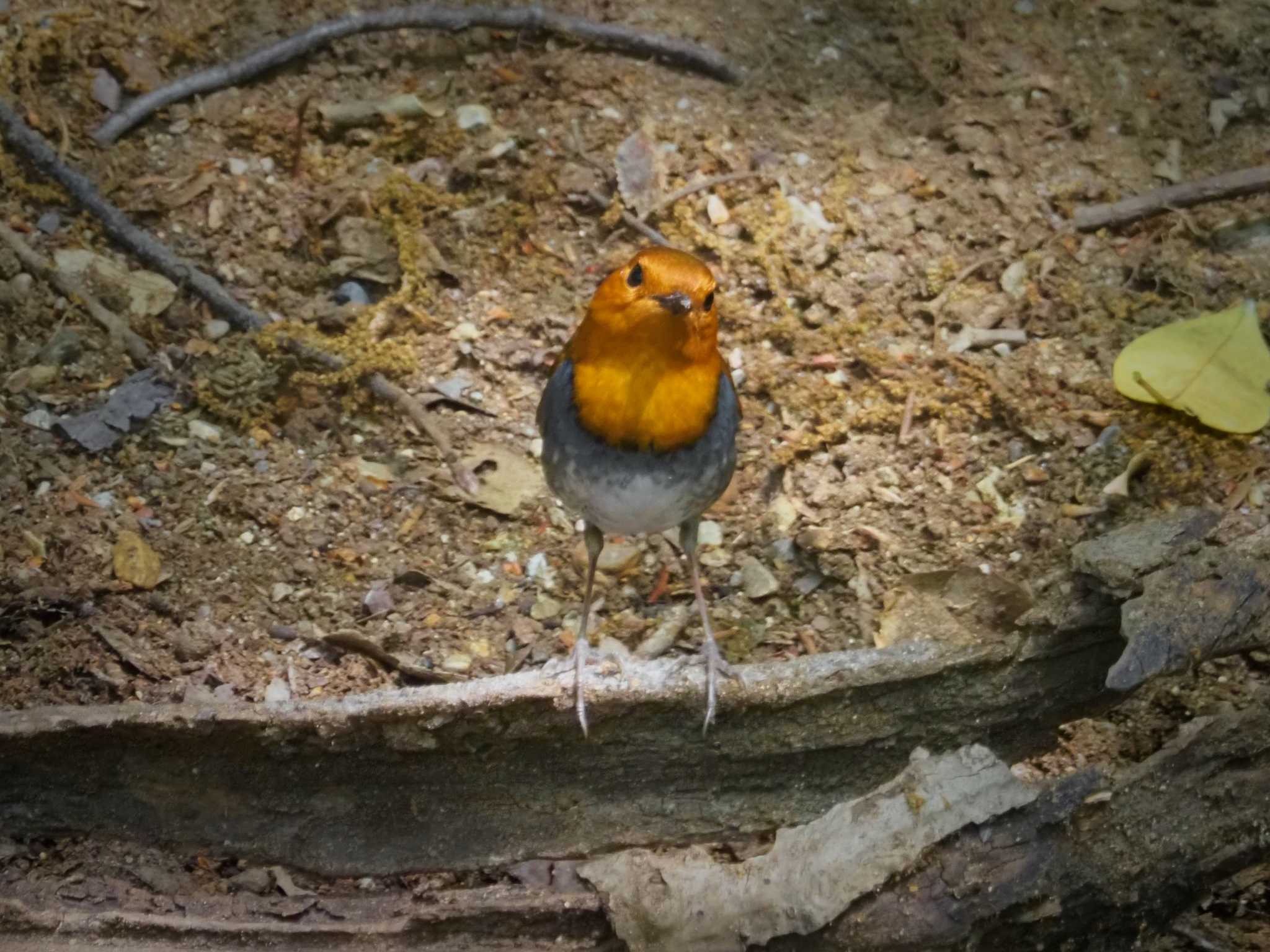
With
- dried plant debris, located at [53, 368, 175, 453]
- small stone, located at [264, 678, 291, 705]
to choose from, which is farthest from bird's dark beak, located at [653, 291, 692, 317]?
dried plant debris, located at [53, 368, 175, 453]

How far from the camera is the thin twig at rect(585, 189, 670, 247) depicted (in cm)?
404

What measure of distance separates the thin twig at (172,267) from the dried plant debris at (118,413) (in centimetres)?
30

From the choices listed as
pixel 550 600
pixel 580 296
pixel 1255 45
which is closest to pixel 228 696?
pixel 550 600

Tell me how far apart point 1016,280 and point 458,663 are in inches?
81.4

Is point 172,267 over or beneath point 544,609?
over

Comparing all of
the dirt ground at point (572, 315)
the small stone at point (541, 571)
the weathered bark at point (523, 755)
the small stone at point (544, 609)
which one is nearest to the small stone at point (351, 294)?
the dirt ground at point (572, 315)

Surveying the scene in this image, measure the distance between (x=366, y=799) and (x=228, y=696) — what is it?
1.98 feet

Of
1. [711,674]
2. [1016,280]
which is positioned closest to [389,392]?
[711,674]

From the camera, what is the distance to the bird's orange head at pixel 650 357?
2.71 metres

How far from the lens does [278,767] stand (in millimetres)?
2494

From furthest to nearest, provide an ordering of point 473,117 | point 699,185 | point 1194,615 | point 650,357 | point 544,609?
point 473,117
point 699,185
point 544,609
point 650,357
point 1194,615

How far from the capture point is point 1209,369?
3572 mm

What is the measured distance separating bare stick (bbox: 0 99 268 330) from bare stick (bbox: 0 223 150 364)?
20cm

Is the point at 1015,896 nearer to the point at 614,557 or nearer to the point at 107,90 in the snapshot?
the point at 614,557
